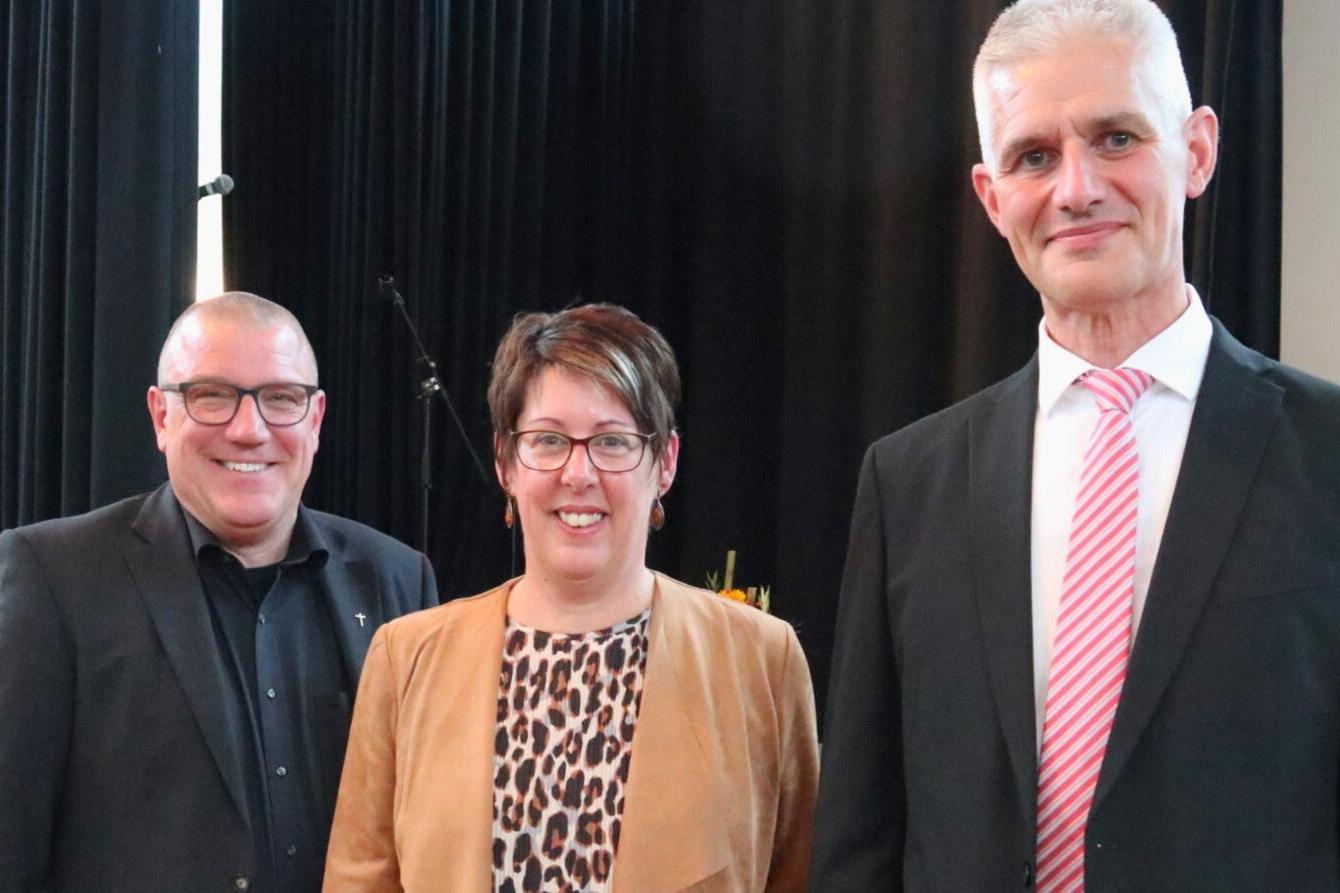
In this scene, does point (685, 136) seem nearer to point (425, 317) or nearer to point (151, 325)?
point (425, 317)

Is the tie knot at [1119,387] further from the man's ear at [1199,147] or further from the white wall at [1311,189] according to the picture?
the white wall at [1311,189]

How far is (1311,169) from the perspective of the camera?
3693 millimetres

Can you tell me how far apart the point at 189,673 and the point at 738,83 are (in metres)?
3.83

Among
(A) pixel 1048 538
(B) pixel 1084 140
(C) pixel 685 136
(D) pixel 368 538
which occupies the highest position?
(C) pixel 685 136

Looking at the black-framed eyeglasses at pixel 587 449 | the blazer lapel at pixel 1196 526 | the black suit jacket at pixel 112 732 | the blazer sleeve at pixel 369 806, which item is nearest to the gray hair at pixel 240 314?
the black suit jacket at pixel 112 732

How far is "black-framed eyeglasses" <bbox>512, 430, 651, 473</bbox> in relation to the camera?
2029 millimetres

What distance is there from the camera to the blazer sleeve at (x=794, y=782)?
204cm

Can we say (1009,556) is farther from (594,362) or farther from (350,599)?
(350,599)

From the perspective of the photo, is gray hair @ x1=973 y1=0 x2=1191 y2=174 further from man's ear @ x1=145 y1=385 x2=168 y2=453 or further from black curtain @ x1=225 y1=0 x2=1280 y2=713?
black curtain @ x1=225 y1=0 x2=1280 y2=713

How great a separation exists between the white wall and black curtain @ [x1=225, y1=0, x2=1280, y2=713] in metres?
1.13

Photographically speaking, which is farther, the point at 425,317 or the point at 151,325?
the point at 425,317

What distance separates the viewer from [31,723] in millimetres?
2084

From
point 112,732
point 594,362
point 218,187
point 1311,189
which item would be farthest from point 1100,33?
point 218,187

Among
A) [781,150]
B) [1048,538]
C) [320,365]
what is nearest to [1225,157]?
[781,150]
